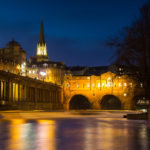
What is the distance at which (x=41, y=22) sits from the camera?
584 feet

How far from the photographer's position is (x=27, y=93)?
8062cm

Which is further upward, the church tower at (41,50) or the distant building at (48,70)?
the church tower at (41,50)

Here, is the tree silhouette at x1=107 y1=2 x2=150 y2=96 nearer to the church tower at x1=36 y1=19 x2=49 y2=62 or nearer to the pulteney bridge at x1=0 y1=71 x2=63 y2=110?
the pulteney bridge at x1=0 y1=71 x2=63 y2=110

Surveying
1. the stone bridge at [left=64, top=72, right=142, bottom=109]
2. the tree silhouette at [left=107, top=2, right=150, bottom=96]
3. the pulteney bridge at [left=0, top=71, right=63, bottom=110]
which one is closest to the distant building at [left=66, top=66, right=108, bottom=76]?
the stone bridge at [left=64, top=72, right=142, bottom=109]

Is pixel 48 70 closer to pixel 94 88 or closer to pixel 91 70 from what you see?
pixel 91 70

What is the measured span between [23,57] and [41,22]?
39362mm

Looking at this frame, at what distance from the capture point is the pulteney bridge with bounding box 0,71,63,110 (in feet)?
217

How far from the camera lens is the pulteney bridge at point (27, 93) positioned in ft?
217

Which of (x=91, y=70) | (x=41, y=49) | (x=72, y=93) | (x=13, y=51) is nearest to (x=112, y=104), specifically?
(x=91, y=70)

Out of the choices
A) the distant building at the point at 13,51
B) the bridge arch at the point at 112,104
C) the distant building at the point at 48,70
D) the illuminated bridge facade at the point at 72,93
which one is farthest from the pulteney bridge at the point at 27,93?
the distant building at the point at 13,51

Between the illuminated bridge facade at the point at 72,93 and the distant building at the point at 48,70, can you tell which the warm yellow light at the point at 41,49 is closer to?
the distant building at the point at 48,70

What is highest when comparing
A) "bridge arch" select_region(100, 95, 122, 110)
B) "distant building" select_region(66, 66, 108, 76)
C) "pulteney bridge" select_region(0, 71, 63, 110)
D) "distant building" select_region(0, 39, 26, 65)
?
"distant building" select_region(0, 39, 26, 65)

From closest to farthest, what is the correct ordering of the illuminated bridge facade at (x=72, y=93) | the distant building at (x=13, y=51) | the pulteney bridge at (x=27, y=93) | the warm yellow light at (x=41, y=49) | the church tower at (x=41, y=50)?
1. the pulteney bridge at (x=27, y=93)
2. the illuminated bridge facade at (x=72, y=93)
3. the distant building at (x=13, y=51)
4. the church tower at (x=41, y=50)
5. the warm yellow light at (x=41, y=49)

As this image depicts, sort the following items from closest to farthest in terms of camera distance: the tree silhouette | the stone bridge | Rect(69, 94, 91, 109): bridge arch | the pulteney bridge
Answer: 1. the tree silhouette
2. the pulteney bridge
3. the stone bridge
4. Rect(69, 94, 91, 109): bridge arch
